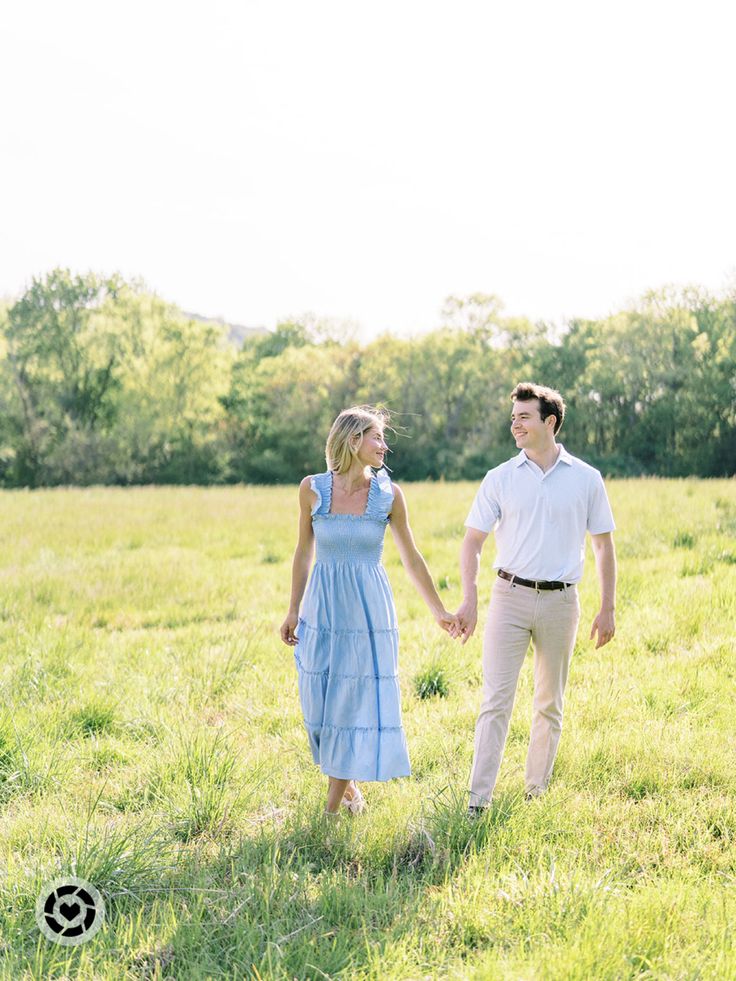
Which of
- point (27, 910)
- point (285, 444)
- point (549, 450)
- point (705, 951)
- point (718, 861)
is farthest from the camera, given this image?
point (285, 444)

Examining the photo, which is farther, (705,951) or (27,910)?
(27,910)

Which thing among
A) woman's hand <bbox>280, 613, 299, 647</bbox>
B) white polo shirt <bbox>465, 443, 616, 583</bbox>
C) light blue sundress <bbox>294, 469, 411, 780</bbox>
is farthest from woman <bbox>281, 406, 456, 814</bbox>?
white polo shirt <bbox>465, 443, 616, 583</bbox>

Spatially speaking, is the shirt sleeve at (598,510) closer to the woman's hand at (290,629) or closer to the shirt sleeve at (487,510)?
the shirt sleeve at (487,510)

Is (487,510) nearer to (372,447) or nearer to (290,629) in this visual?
(372,447)

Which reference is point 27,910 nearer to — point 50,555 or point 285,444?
point 50,555

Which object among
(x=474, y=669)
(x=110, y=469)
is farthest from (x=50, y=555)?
(x=110, y=469)

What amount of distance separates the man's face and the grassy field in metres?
1.85

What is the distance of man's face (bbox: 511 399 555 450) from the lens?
4715mm

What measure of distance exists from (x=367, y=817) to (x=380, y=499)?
1.64m

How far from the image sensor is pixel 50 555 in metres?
14.1

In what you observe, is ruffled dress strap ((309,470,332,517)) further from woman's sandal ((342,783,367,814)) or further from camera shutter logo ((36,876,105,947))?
camera shutter logo ((36,876,105,947))

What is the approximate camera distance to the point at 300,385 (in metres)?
54.9

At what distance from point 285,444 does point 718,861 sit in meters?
51.4

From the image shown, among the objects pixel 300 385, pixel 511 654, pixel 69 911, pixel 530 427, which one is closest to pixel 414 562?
pixel 511 654
